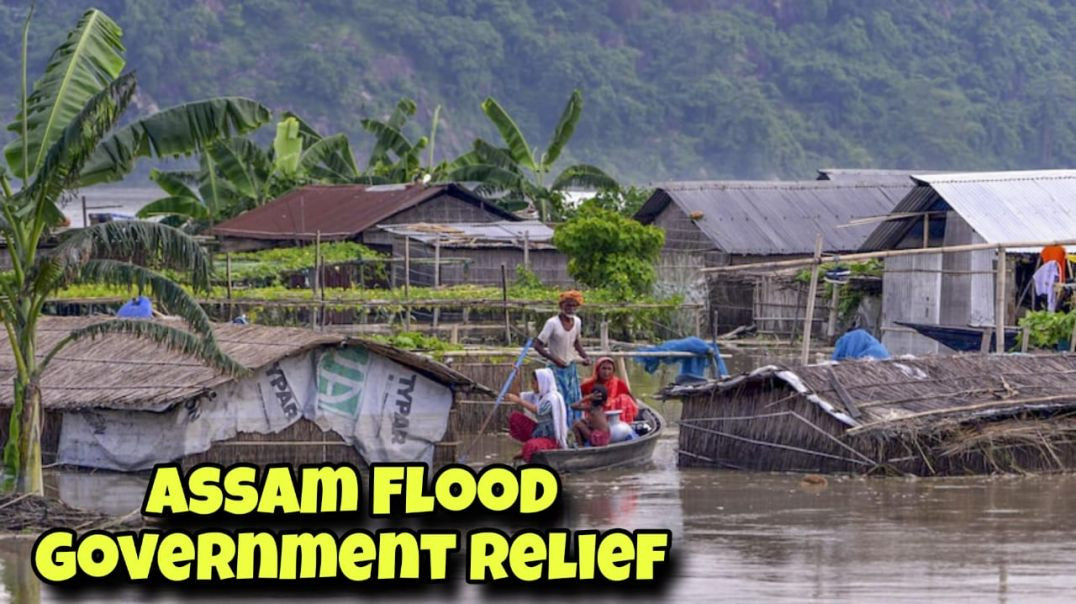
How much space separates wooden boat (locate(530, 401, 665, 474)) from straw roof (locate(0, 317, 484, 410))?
0.84m

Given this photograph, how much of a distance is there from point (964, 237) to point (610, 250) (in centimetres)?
541

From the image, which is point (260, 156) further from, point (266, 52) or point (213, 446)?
point (266, 52)

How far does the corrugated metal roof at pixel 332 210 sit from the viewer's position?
95.3 feet

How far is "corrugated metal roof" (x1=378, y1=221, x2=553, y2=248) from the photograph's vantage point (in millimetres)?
27359

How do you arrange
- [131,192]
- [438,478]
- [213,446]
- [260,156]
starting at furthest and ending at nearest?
[131,192]
[260,156]
[213,446]
[438,478]

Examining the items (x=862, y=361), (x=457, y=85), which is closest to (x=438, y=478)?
(x=862, y=361)

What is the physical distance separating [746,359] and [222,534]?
13321 mm

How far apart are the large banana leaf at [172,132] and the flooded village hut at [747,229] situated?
14.4 meters

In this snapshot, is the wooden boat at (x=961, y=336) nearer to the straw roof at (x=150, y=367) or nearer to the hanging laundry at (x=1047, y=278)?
the hanging laundry at (x=1047, y=278)

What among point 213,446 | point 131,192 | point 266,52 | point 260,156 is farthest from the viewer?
point 131,192

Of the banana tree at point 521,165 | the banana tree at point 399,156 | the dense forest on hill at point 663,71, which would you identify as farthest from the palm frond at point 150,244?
the dense forest on hill at point 663,71

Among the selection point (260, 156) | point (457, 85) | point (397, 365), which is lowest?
point (397, 365)

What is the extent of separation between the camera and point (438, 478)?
11148mm

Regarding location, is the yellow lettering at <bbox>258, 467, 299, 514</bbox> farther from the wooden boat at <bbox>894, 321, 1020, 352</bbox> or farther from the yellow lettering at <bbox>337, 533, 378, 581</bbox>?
the wooden boat at <bbox>894, 321, 1020, 352</bbox>
